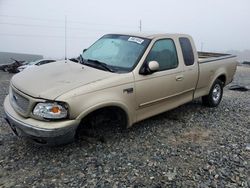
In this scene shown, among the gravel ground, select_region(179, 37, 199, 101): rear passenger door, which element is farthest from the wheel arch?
select_region(179, 37, 199, 101): rear passenger door

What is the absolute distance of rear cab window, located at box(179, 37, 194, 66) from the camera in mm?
5625

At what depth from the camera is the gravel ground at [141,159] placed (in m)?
3.67

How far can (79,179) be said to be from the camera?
3.66 meters

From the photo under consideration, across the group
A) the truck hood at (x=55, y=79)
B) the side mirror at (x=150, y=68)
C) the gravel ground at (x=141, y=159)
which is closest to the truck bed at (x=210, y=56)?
the gravel ground at (x=141, y=159)

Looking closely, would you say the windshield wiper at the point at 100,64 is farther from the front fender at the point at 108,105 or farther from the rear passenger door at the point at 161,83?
the front fender at the point at 108,105

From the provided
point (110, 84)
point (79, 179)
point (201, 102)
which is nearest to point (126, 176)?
point (79, 179)

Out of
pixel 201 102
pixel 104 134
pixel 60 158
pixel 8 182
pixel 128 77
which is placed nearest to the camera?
pixel 8 182

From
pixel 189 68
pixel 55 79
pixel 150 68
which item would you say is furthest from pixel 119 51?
pixel 189 68

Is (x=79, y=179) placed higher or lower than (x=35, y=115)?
lower

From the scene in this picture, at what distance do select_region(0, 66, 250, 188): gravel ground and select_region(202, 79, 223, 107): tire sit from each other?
119 centimetres

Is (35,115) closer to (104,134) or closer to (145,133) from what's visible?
(104,134)

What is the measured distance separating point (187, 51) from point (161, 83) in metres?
1.20

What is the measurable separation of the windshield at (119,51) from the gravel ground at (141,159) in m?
1.23

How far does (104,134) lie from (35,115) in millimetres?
1493
